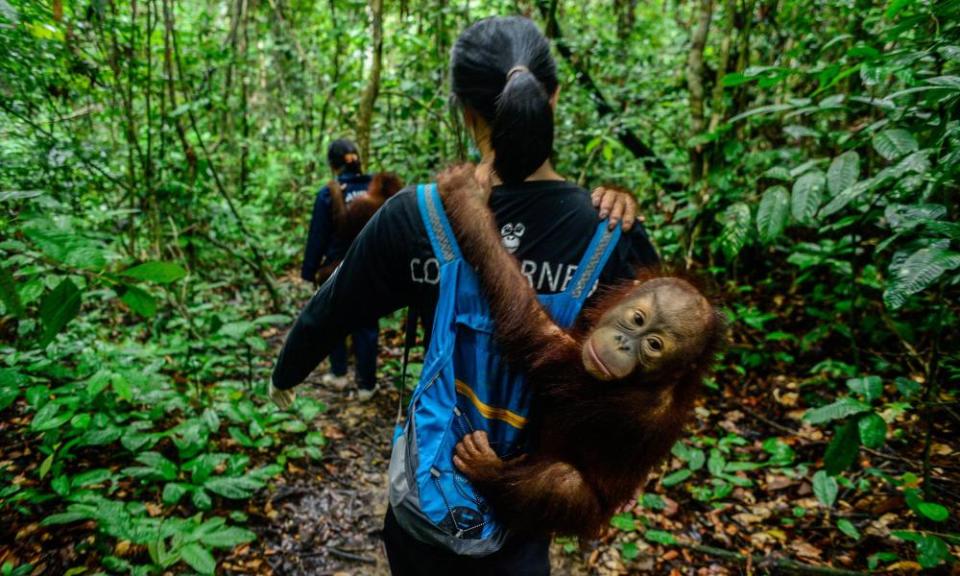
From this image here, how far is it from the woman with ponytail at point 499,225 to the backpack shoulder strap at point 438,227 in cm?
2

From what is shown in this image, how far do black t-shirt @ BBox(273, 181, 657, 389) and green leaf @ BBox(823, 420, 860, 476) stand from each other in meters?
1.42

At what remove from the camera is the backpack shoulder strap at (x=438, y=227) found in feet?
3.79

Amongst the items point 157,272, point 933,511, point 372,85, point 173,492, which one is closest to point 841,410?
point 933,511

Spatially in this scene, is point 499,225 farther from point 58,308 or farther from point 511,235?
point 58,308

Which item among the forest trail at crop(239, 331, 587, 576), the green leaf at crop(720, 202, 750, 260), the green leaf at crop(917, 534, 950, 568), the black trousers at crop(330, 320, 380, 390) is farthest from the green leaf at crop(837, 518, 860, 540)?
the black trousers at crop(330, 320, 380, 390)

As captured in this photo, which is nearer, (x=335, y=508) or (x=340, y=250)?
(x=335, y=508)

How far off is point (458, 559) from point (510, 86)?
1099 mm

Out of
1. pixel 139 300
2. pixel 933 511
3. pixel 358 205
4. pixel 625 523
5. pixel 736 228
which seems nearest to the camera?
Answer: pixel 139 300

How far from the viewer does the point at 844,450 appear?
2018 millimetres

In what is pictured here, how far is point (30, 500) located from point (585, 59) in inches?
248

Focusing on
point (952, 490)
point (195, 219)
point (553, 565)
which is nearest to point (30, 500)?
point (553, 565)

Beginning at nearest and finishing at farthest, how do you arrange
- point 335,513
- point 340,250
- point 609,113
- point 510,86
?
1. point 510,86
2. point 335,513
3. point 340,250
4. point 609,113

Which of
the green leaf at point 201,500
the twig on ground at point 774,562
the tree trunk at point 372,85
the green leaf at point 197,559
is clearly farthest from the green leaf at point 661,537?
the tree trunk at point 372,85

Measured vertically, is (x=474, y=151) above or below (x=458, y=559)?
above
